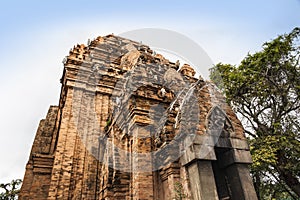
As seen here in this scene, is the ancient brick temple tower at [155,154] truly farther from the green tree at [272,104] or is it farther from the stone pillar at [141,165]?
the green tree at [272,104]

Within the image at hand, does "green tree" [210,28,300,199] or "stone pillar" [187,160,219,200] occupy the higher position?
"green tree" [210,28,300,199]

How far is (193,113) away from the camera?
5.05 metres

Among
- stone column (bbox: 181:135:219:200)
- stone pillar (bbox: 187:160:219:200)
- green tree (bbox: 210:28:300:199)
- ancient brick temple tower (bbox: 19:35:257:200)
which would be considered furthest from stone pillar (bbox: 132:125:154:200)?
green tree (bbox: 210:28:300:199)

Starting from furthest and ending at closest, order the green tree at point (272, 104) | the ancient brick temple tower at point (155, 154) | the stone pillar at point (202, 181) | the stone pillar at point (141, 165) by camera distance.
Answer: the green tree at point (272, 104)
the stone pillar at point (141, 165)
the ancient brick temple tower at point (155, 154)
the stone pillar at point (202, 181)

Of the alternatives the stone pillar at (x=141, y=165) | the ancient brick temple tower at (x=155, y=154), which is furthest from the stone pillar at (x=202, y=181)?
the stone pillar at (x=141, y=165)

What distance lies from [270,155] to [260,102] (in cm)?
386

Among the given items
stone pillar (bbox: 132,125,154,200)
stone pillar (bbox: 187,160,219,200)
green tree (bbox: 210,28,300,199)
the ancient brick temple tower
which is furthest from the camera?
green tree (bbox: 210,28,300,199)

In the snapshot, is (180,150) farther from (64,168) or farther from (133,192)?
(64,168)

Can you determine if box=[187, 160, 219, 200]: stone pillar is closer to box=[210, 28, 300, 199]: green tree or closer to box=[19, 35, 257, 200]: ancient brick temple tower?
box=[19, 35, 257, 200]: ancient brick temple tower

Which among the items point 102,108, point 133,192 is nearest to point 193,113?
point 133,192

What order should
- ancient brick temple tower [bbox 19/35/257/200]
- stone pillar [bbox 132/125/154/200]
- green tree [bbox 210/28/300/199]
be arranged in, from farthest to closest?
green tree [bbox 210/28/300/199], stone pillar [bbox 132/125/154/200], ancient brick temple tower [bbox 19/35/257/200]

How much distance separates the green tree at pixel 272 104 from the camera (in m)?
10.1

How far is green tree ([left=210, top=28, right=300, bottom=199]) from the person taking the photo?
10.1m

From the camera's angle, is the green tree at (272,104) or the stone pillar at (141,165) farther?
the green tree at (272,104)
